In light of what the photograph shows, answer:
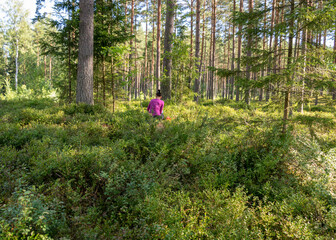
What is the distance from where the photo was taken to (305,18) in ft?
16.3


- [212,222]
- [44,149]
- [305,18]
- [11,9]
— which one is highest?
[11,9]

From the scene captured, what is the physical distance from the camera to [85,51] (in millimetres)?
8727

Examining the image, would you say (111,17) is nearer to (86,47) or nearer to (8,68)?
(86,47)

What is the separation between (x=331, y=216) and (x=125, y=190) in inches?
131

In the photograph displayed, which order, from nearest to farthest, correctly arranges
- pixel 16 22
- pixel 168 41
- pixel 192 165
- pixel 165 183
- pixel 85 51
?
1. pixel 165 183
2. pixel 192 165
3. pixel 85 51
4. pixel 168 41
5. pixel 16 22

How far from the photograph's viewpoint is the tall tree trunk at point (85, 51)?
862 centimetres

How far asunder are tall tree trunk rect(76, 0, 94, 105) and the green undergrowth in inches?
93.7

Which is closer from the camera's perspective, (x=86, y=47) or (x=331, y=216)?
(x=331, y=216)

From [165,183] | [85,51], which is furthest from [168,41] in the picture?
[165,183]

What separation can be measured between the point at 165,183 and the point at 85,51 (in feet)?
24.9

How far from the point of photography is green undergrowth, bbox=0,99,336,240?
262 cm

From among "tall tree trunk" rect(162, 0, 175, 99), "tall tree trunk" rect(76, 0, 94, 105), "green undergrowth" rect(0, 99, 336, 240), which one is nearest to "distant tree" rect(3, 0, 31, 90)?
"tall tree trunk" rect(76, 0, 94, 105)

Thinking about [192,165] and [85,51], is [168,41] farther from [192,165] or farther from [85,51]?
[192,165]

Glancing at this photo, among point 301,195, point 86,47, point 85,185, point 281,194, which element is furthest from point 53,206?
point 86,47
